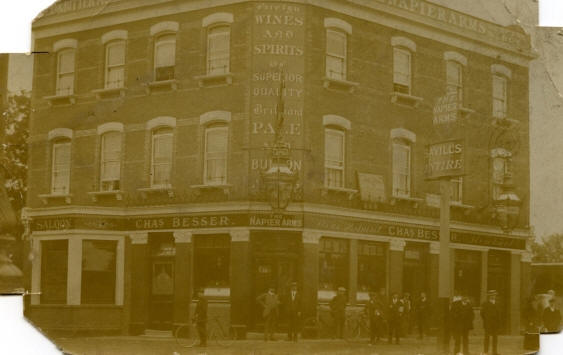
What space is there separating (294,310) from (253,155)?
1.19 meters

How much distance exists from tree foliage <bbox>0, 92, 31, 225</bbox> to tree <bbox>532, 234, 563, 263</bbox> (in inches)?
174

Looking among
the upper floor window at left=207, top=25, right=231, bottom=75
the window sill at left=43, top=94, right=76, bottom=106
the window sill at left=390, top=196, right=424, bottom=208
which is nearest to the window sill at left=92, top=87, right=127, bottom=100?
the window sill at left=43, top=94, right=76, bottom=106

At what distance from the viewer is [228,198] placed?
6.48 meters

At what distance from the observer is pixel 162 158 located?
6.82 metres

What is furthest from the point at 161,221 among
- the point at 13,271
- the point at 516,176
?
the point at 516,176

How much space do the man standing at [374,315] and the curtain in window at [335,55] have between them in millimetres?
1705

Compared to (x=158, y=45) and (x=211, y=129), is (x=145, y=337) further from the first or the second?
(x=158, y=45)

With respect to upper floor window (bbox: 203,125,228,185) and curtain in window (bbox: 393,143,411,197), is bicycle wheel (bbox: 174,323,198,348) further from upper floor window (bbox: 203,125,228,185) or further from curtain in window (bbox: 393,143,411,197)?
curtain in window (bbox: 393,143,411,197)

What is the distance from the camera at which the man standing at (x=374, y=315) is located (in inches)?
256

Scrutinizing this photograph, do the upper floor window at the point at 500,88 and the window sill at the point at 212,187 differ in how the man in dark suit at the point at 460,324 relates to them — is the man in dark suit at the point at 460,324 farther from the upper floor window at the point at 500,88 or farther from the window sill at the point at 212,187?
the window sill at the point at 212,187

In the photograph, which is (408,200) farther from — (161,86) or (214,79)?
(161,86)

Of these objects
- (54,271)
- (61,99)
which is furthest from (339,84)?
(54,271)

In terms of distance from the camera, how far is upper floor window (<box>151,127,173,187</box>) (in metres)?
6.79

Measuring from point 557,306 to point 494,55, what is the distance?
92.1 inches
